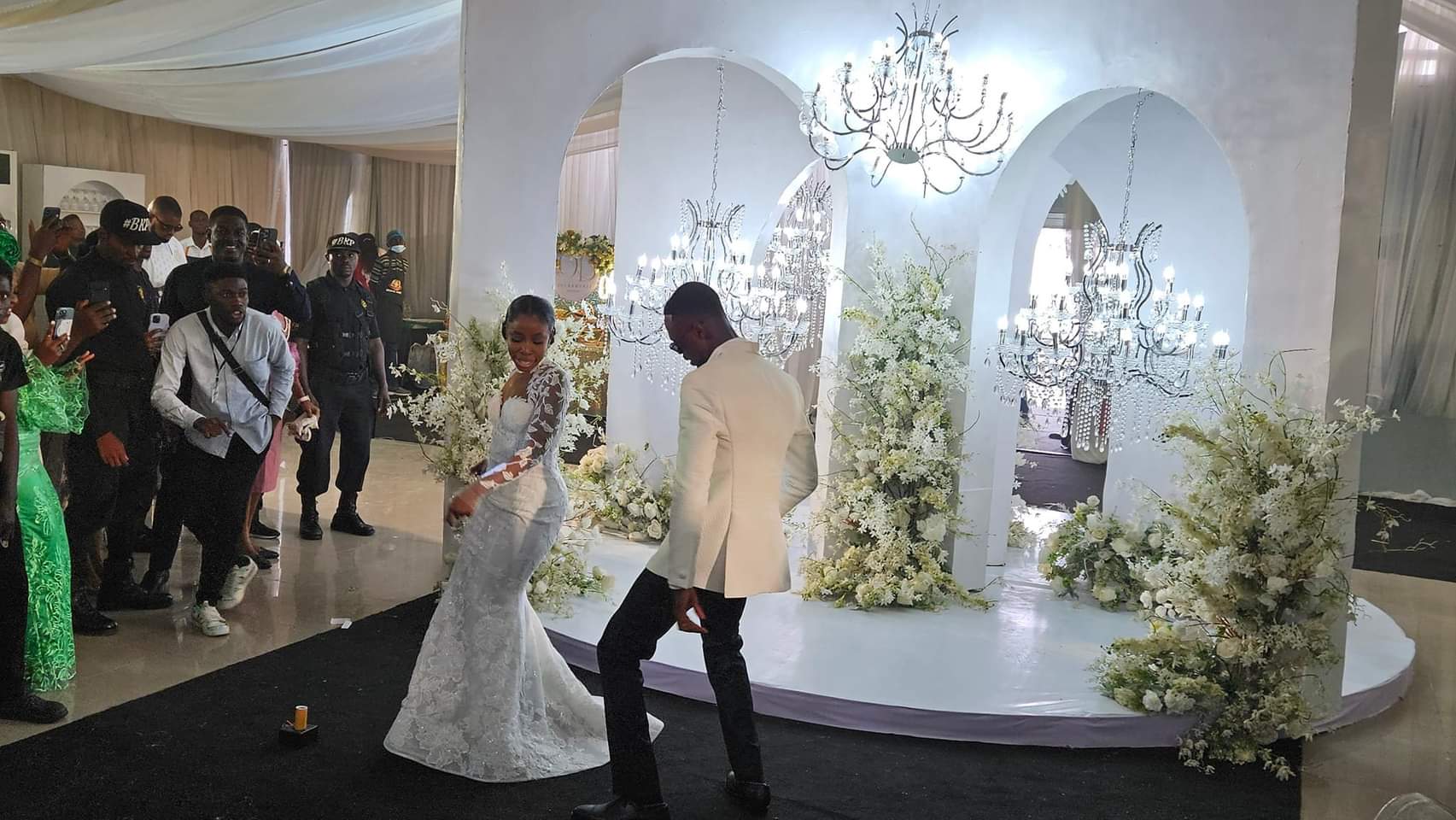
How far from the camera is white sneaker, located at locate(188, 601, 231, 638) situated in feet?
18.0

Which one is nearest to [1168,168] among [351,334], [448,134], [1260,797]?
[1260,797]

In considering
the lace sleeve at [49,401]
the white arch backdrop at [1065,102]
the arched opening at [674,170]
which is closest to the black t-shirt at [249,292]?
the lace sleeve at [49,401]

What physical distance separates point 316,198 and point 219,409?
11544mm

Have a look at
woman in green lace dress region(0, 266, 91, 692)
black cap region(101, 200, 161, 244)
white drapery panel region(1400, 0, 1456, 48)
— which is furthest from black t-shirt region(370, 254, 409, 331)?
white drapery panel region(1400, 0, 1456, 48)

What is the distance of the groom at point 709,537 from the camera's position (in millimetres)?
3576

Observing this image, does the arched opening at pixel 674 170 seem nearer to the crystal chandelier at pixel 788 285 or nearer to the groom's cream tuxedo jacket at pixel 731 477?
the crystal chandelier at pixel 788 285

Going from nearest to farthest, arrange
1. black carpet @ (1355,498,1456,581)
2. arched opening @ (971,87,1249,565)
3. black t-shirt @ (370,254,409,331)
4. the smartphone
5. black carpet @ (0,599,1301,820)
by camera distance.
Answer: black carpet @ (0,599,1301,820) < the smartphone < arched opening @ (971,87,1249,565) < black carpet @ (1355,498,1456,581) < black t-shirt @ (370,254,409,331)

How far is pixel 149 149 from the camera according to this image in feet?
43.4

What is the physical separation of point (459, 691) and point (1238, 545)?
122 inches

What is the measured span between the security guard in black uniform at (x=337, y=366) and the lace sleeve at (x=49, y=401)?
7.56ft

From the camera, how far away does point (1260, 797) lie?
14.1 ft

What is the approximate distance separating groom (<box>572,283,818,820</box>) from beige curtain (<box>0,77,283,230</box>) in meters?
10.8

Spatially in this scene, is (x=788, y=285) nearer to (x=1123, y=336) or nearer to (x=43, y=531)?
(x=1123, y=336)

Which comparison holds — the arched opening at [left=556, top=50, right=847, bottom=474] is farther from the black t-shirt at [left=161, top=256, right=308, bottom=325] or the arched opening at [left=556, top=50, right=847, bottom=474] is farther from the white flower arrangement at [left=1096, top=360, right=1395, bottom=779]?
the white flower arrangement at [left=1096, top=360, right=1395, bottom=779]
